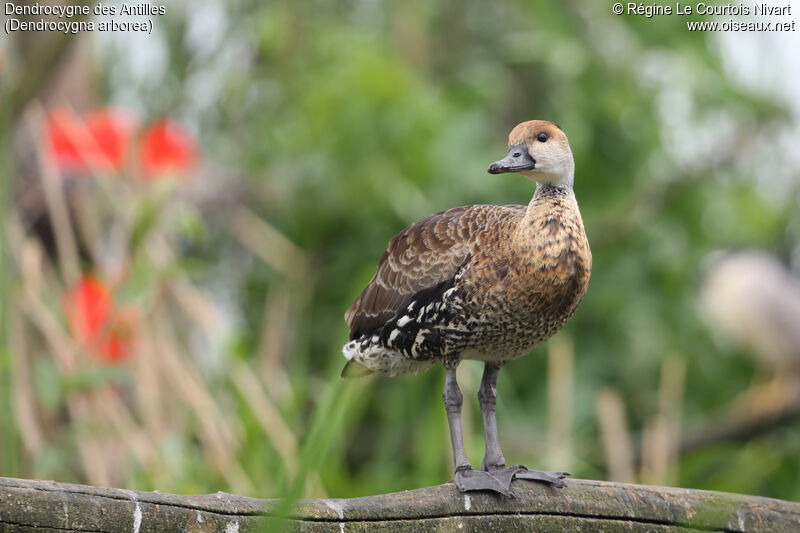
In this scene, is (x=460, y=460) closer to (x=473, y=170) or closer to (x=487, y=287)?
(x=487, y=287)

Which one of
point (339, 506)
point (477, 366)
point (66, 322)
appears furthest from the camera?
point (477, 366)

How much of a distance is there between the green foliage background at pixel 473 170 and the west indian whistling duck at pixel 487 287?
1.59 m

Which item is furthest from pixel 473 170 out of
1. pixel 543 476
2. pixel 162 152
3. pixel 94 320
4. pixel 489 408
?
pixel 543 476

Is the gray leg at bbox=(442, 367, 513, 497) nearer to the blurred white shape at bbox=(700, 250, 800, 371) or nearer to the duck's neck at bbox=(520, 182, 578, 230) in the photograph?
the duck's neck at bbox=(520, 182, 578, 230)

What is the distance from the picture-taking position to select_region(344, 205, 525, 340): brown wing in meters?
1.98

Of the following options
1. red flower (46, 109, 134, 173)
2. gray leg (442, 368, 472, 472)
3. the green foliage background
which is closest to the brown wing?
gray leg (442, 368, 472, 472)

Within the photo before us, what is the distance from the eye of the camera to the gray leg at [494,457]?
1.94 m

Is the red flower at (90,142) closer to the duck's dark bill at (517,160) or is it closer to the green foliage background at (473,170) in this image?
the green foliage background at (473,170)

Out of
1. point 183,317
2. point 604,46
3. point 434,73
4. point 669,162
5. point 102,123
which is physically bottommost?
point 183,317

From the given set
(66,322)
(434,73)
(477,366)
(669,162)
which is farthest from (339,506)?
(434,73)

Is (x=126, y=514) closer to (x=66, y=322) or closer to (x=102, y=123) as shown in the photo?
(x=66, y=322)

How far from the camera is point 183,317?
12.9 ft

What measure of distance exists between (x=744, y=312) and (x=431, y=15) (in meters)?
2.73

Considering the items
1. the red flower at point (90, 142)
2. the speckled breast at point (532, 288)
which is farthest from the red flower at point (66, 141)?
the speckled breast at point (532, 288)
